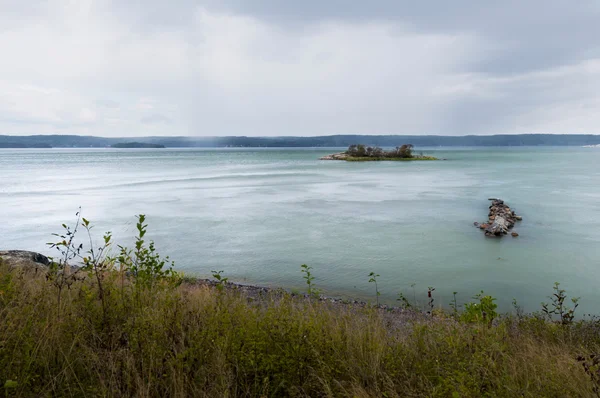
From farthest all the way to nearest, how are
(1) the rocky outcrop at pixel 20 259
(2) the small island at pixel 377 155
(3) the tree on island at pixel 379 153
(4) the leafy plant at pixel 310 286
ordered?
(3) the tree on island at pixel 379 153 < (2) the small island at pixel 377 155 < (1) the rocky outcrop at pixel 20 259 < (4) the leafy plant at pixel 310 286

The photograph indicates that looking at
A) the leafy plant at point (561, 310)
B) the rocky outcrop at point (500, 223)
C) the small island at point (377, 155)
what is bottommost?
the rocky outcrop at point (500, 223)

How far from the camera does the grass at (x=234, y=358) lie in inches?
136

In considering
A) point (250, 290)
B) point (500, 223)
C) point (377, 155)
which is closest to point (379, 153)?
point (377, 155)

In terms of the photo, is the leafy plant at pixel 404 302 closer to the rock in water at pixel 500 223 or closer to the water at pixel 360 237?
the water at pixel 360 237

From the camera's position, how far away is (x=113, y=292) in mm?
5137

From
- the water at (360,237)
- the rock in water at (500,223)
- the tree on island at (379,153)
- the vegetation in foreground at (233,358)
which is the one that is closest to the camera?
the vegetation in foreground at (233,358)

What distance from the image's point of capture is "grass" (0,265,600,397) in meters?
3.46

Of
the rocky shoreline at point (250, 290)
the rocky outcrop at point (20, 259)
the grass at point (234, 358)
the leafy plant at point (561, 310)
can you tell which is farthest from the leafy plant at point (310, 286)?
the rocky outcrop at point (20, 259)

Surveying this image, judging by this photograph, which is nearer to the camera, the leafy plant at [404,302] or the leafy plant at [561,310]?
the leafy plant at [561,310]

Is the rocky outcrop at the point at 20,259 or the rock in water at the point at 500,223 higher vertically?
the rocky outcrop at the point at 20,259

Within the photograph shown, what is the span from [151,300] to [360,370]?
9.65ft

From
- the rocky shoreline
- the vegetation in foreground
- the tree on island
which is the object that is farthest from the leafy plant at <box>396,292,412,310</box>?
the tree on island

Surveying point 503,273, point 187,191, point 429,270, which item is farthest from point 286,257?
point 187,191

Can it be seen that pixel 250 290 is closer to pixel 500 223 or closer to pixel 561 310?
pixel 561 310
